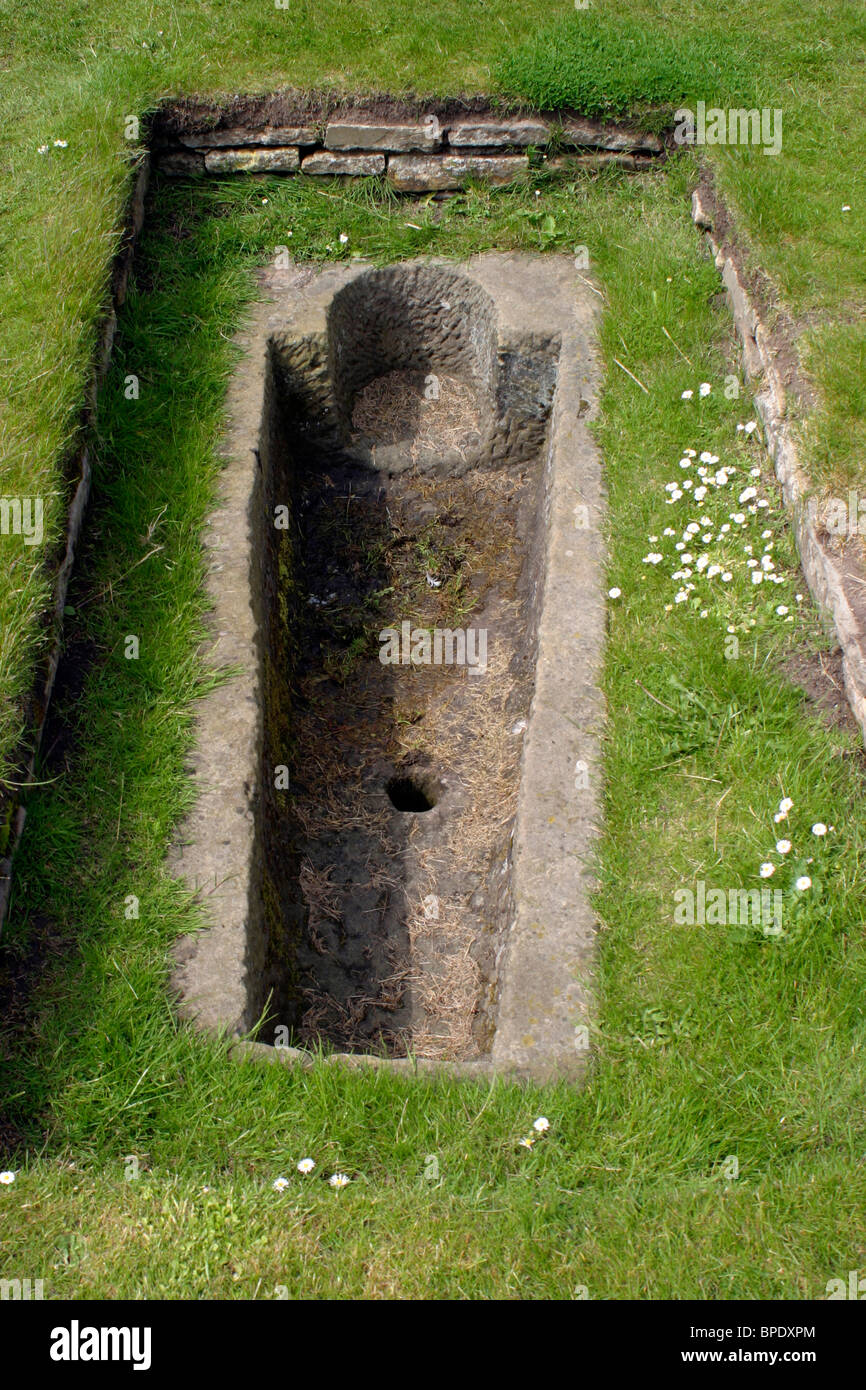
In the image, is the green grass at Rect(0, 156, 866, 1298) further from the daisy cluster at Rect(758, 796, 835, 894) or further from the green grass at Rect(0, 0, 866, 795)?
the green grass at Rect(0, 0, 866, 795)

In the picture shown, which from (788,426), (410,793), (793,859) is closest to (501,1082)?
(793,859)

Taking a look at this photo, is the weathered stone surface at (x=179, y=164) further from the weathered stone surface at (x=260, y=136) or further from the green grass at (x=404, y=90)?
the green grass at (x=404, y=90)

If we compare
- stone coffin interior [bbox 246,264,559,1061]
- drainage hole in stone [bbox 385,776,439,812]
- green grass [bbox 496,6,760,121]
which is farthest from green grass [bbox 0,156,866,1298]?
green grass [bbox 496,6,760,121]

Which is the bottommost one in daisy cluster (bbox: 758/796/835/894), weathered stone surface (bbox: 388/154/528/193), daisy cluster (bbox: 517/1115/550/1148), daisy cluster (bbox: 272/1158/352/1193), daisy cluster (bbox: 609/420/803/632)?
daisy cluster (bbox: 272/1158/352/1193)

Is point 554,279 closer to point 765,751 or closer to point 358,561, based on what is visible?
point 358,561

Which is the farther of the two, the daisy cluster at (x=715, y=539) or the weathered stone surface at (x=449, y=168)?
the weathered stone surface at (x=449, y=168)

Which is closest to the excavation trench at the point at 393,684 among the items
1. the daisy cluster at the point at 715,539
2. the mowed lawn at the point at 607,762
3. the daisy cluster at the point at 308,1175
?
the mowed lawn at the point at 607,762

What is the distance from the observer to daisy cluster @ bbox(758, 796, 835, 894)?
3250 millimetres

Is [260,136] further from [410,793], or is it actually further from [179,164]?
[410,793]

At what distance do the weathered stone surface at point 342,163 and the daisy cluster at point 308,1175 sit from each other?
479 cm

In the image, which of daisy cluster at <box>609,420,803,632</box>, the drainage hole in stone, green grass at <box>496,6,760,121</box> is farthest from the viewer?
green grass at <box>496,6,760,121</box>

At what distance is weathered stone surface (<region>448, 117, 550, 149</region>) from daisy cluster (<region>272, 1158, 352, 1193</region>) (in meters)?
4.87

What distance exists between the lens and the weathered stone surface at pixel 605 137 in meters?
5.59

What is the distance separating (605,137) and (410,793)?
3.57 m
